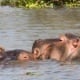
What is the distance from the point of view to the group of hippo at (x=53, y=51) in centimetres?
1105

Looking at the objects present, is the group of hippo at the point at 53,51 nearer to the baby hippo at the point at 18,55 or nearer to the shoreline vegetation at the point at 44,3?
the baby hippo at the point at 18,55

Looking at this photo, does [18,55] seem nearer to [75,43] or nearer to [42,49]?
[42,49]

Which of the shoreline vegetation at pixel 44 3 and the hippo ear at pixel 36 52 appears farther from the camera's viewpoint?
the shoreline vegetation at pixel 44 3

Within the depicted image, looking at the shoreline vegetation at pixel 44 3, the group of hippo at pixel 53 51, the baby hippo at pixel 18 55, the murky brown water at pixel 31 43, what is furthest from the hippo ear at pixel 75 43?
the shoreline vegetation at pixel 44 3

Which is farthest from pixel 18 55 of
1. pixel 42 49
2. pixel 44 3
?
pixel 44 3

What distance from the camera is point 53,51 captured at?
11445 millimetres

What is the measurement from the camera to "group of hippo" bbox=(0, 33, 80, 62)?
36.2ft

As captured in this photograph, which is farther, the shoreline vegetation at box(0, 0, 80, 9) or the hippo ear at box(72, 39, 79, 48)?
the shoreline vegetation at box(0, 0, 80, 9)

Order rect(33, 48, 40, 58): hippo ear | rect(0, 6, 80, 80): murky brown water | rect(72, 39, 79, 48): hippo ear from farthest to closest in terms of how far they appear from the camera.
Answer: rect(33, 48, 40, 58): hippo ear
rect(72, 39, 79, 48): hippo ear
rect(0, 6, 80, 80): murky brown water

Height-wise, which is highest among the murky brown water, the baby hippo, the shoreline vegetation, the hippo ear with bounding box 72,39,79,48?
the hippo ear with bounding box 72,39,79,48

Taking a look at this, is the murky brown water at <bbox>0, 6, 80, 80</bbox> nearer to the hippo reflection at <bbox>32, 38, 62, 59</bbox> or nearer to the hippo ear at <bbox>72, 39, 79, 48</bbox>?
the hippo reflection at <bbox>32, 38, 62, 59</bbox>

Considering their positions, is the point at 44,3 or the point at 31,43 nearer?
the point at 31,43

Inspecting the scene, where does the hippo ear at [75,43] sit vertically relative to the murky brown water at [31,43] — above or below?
above

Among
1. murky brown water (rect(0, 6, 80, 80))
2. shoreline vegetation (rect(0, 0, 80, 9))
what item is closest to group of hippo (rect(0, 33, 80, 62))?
murky brown water (rect(0, 6, 80, 80))
